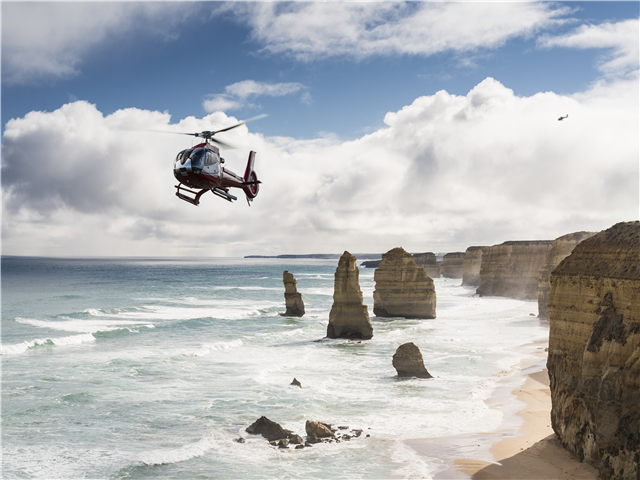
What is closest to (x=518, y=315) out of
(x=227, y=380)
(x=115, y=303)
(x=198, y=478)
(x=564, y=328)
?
(x=227, y=380)

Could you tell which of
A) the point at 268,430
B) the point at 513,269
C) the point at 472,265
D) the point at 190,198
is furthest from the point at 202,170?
the point at 472,265

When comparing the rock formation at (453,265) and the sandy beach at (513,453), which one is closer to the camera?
the sandy beach at (513,453)

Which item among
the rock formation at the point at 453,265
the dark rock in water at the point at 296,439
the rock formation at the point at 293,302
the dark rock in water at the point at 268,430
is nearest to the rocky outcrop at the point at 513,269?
the rock formation at the point at 293,302

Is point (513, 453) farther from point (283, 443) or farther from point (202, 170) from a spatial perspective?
point (202, 170)

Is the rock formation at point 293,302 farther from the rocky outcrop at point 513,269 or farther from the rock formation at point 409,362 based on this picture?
the rocky outcrop at point 513,269

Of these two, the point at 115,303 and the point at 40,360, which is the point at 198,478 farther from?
the point at 115,303

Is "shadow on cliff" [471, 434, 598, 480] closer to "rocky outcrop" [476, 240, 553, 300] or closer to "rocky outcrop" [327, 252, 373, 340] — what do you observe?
"rocky outcrop" [327, 252, 373, 340]
